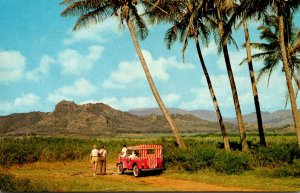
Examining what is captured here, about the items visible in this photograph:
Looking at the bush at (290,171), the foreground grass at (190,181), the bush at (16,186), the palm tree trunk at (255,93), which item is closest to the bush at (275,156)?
the foreground grass at (190,181)

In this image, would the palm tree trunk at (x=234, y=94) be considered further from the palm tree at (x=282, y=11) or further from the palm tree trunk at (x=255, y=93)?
the palm tree at (x=282, y=11)

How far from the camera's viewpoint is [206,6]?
2506 centimetres

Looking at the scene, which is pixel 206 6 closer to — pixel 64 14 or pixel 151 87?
pixel 151 87

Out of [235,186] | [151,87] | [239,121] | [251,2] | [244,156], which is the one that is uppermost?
[251,2]

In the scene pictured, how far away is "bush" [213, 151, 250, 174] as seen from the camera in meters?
21.1

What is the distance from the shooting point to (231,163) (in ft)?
69.6

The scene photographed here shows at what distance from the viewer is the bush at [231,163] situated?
21.1 meters

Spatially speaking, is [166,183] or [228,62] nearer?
[166,183]

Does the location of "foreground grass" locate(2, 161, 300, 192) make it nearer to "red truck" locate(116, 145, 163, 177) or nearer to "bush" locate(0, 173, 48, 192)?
"bush" locate(0, 173, 48, 192)

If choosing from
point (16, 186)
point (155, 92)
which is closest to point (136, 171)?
point (155, 92)

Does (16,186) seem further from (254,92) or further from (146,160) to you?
(254,92)

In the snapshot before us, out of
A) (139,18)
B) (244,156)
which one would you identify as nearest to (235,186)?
(244,156)

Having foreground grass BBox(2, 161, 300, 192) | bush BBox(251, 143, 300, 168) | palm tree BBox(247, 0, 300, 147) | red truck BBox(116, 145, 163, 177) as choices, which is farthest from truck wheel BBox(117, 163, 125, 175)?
palm tree BBox(247, 0, 300, 147)

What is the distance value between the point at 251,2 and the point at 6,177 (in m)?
15.0
